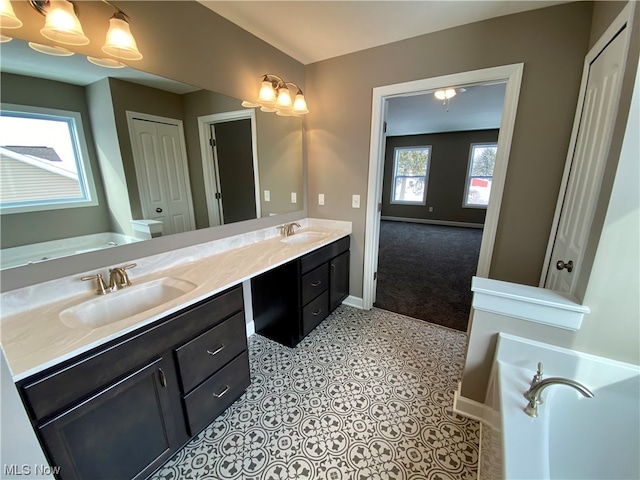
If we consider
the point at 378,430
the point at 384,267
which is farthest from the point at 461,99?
the point at 378,430

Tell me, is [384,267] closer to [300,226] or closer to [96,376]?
[300,226]

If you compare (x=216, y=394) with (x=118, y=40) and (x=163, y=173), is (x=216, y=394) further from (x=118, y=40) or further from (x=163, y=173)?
(x=118, y=40)

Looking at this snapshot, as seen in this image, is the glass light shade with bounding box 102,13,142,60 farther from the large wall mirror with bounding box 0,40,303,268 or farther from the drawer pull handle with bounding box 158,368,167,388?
the drawer pull handle with bounding box 158,368,167,388

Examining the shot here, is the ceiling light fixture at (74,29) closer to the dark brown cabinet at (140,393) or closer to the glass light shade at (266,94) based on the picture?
the glass light shade at (266,94)

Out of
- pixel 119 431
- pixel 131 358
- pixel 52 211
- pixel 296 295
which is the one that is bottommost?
pixel 119 431

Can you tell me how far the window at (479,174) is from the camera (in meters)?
6.25

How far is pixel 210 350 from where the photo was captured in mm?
1300

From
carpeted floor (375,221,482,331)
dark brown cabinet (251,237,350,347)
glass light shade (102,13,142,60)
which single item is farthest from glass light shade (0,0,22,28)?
carpeted floor (375,221,482,331)

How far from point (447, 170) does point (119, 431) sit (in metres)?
7.58

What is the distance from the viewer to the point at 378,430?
1.42 m

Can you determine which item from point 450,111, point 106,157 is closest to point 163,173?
point 106,157

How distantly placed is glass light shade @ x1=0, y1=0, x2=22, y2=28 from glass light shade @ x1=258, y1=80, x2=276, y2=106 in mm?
1251

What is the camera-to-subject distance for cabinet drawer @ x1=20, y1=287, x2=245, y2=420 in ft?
2.55

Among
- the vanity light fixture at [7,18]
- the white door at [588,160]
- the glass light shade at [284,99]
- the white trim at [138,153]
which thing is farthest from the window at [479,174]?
the vanity light fixture at [7,18]
